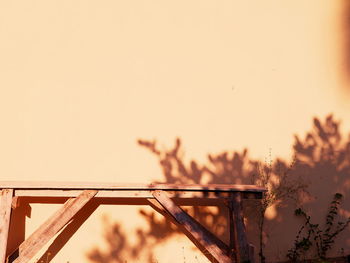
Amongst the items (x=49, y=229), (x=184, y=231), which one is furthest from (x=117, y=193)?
(x=184, y=231)

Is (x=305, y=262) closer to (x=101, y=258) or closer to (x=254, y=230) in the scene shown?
(x=254, y=230)

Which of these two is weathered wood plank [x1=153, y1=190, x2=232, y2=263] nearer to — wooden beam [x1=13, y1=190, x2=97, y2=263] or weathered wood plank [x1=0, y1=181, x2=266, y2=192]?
weathered wood plank [x1=0, y1=181, x2=266, y2=192]

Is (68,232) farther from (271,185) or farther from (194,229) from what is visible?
(271,185)

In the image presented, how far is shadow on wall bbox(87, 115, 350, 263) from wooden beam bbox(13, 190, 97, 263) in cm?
65

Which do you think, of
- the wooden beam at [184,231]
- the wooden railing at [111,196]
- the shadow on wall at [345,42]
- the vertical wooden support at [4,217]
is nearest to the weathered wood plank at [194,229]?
the wooden railing at [111,196]

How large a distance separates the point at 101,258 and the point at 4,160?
4.42 feet

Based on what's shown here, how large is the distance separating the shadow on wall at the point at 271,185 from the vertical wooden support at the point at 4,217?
2.89 ft

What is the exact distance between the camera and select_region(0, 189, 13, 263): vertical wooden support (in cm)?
367

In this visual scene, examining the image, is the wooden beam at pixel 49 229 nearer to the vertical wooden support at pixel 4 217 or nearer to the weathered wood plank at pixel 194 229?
the vertical wooden support at pixel 4 217

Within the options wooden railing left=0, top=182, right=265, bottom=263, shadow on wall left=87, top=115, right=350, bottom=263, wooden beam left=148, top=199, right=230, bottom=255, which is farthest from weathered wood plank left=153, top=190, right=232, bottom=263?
shadow on wall left=87, top=115, right=350, bottom=263

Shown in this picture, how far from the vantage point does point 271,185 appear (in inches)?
184

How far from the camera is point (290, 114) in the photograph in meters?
4.76

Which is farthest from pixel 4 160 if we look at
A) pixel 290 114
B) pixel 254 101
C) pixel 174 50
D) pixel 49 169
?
pixel 290 114

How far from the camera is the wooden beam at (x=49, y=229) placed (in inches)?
143
